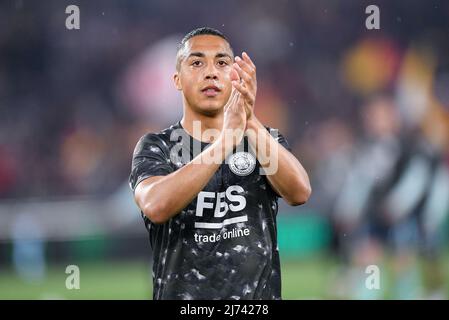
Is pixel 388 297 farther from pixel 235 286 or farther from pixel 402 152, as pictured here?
pixel 235 286

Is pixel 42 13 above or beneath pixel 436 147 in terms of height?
above

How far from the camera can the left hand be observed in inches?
132

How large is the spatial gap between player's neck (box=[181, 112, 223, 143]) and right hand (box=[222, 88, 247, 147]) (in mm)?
194

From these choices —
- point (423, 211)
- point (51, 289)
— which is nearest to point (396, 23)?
point (423, 211)

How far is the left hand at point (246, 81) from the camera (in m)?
3.36

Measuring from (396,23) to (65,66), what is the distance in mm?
5096

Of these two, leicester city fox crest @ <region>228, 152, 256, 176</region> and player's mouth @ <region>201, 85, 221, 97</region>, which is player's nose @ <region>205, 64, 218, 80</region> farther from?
leicester city fox crest @ <region>228, 152, 256, 176</region>

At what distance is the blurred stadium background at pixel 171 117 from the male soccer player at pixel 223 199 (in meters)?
5.57

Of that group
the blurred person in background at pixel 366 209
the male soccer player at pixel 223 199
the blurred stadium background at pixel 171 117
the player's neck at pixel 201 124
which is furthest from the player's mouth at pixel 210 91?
the blurred stadium background at pixel 171 117

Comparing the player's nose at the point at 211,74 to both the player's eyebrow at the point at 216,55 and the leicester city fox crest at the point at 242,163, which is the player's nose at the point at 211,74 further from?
the leicester city fox crest at the point at 242,163

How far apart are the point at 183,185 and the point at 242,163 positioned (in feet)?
1.45

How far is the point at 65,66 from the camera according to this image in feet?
39.3

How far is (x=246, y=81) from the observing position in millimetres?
3373

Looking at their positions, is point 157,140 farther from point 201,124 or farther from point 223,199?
point 223,199
